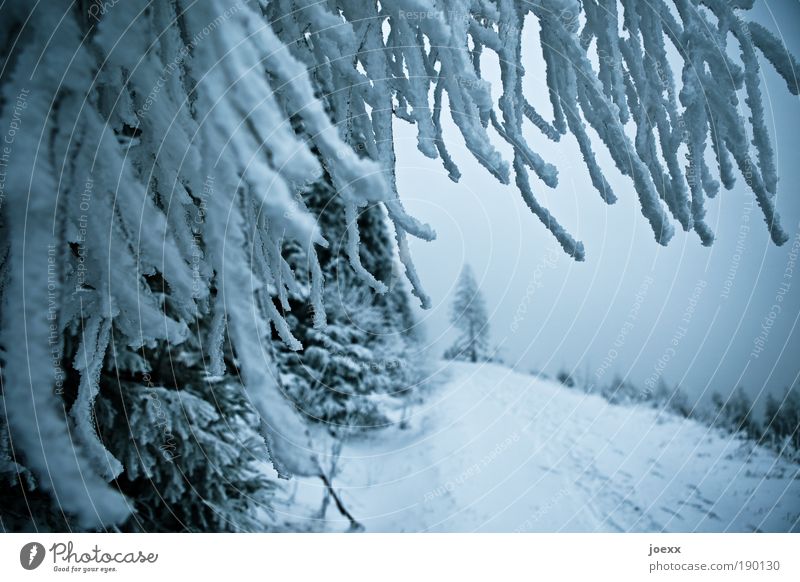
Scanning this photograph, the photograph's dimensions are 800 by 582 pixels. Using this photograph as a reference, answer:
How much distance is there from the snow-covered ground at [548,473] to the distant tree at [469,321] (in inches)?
1.4

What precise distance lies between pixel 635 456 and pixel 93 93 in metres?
1.14

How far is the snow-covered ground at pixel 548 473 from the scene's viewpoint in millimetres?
1090

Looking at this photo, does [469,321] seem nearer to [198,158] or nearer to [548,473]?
[548,473]

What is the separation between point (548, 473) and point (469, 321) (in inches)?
13.6

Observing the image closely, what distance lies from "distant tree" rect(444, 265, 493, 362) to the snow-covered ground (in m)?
0.04

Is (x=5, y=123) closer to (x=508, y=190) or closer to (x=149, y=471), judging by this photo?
(x=149, y=471)

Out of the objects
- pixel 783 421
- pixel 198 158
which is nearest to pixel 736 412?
pixel 783 421

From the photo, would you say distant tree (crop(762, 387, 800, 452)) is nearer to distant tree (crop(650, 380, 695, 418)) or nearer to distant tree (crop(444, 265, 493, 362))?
distant tree (crop(650, 380, 695, 418))

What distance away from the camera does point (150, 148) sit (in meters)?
0.38

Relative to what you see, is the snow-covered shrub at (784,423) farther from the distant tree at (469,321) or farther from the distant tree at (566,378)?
the distant tree at (469,321)

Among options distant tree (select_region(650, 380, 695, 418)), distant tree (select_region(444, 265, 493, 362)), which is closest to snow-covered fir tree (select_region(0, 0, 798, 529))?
distant tree (select_region(444, 265, 493, 362))

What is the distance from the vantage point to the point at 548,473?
1175 mm

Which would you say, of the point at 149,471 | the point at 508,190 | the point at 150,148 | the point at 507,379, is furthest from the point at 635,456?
the point at 150,148

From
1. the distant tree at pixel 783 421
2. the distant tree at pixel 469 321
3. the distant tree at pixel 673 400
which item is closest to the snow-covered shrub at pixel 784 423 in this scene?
the distant tree at pixel 783 421
